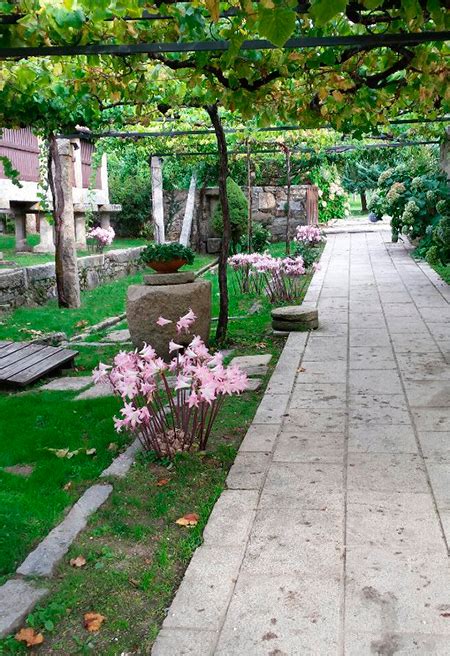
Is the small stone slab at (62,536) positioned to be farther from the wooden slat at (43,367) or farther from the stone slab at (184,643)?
the wooden slat at (43,367)

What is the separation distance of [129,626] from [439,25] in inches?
133

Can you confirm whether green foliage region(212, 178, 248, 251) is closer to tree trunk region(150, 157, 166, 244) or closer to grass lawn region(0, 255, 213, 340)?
tree trunk region(150, 157, 166, 244)

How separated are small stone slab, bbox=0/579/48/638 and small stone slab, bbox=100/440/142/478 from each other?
1.15m

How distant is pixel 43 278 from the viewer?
1122 cm

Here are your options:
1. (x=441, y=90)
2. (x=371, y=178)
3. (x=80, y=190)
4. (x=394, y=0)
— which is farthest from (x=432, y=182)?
(x=371, y=178)

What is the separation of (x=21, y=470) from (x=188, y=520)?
128 centimetres

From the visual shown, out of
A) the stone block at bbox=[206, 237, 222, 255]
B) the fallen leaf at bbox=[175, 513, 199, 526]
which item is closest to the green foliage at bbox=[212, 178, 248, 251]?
the stone block at bbox=[206, 237, 222, 255]

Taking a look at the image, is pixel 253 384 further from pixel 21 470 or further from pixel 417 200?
pixel 417 200

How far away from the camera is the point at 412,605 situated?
2.39 meters

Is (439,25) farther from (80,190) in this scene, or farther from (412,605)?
(80,190)

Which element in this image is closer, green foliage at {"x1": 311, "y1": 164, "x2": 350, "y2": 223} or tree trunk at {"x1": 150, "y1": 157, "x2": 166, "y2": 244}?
tree trunk at {"x1": 150, "y1": 157, "x2": 166, "y2": 244}

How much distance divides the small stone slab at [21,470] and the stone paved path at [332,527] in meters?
1.19

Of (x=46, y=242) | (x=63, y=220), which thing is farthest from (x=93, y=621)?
(x=46, y=242)

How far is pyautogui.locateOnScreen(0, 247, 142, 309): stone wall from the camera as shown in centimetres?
1009
